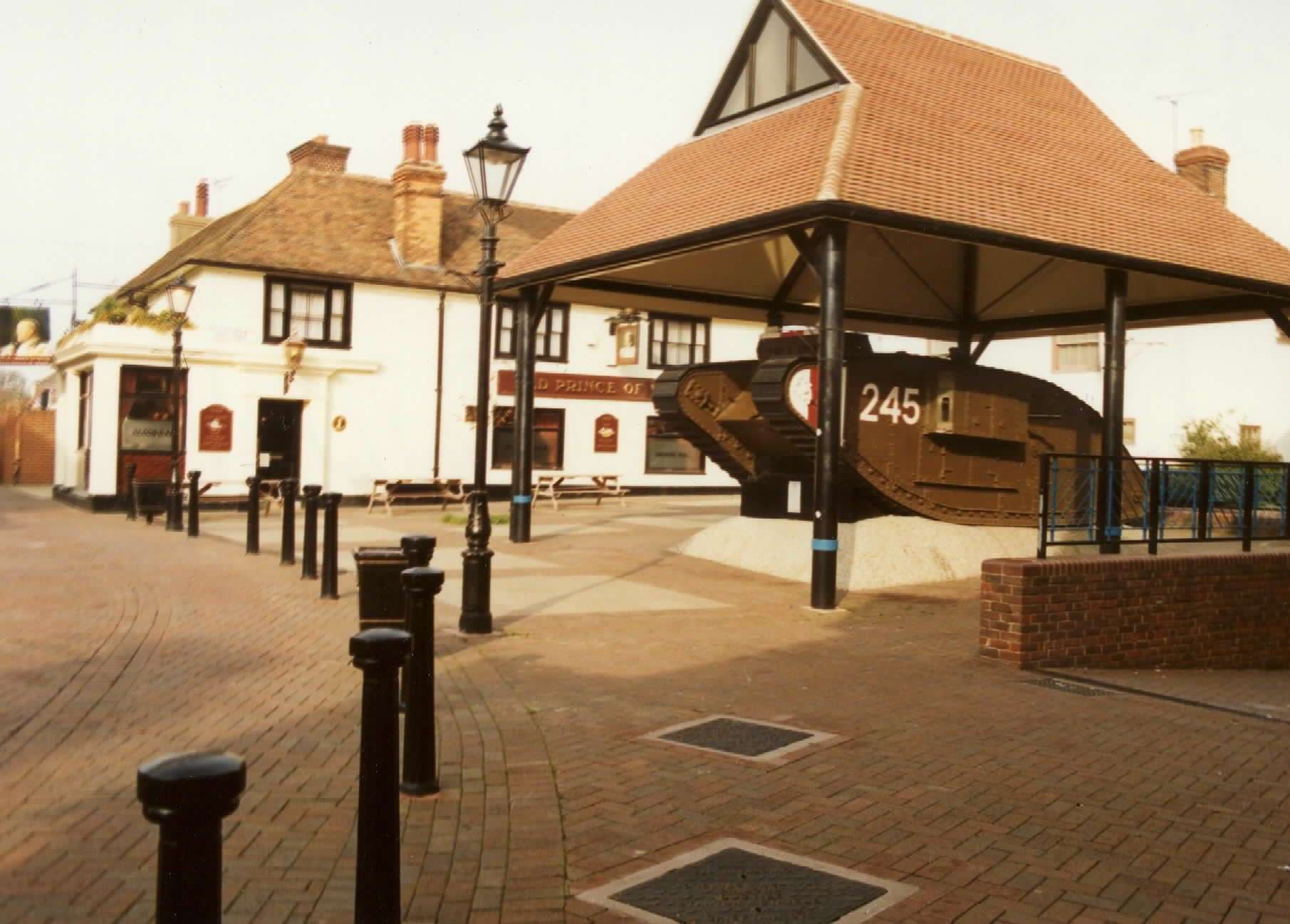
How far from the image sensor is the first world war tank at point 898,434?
14.9 meters

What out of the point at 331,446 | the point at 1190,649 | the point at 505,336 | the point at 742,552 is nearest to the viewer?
the point at 1190,649

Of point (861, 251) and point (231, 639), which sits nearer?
point (231, 639)

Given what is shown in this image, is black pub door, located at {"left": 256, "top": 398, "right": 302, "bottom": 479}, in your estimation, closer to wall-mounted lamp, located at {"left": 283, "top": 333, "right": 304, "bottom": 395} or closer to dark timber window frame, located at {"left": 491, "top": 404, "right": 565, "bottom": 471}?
wall-mounted lamp, located at {"left": 283, "top": 333, "right": 304, "bottom": 395}

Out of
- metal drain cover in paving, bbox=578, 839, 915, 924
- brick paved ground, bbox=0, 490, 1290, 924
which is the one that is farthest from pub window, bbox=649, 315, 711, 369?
metal drain cover in paving, bbox=578, 839, 915, 924

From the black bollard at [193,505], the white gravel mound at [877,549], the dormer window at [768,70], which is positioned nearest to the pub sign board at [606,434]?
the black bollard at [193,505]

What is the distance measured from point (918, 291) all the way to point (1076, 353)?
14780mm

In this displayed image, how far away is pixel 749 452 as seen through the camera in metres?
16.6

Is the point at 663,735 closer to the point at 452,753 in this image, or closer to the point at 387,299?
the point at 452,753

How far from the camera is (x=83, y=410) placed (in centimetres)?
2930

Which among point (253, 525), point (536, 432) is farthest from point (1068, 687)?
point (536, 432)

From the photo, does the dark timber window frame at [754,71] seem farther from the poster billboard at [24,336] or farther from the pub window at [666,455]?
the poster billboard at [24,336]

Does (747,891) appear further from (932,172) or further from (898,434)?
(898,434)

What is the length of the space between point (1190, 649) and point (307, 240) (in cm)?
2441

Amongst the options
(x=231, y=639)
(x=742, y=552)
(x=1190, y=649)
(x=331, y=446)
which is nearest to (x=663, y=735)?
(x=231, y=639)
